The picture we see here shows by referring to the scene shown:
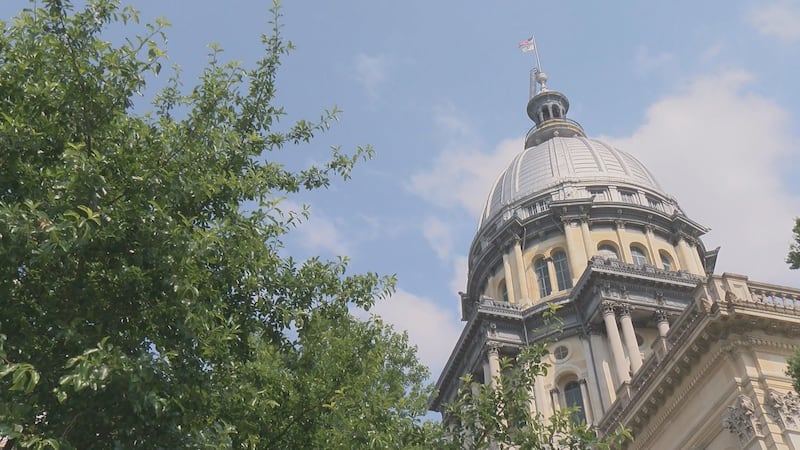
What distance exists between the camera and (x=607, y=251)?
167 ft

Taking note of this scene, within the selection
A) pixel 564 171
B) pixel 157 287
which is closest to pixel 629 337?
pixel 564 171

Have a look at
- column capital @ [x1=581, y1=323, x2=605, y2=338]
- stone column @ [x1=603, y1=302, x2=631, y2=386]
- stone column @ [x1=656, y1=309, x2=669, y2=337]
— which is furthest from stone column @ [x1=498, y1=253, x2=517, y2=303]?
stone column @ [x1=656, y1=309, x2=669, y2=337]

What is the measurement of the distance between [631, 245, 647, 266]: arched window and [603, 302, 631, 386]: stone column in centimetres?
608

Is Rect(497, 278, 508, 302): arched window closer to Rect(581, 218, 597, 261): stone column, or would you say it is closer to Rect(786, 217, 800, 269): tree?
Rect(581, 218, 597, 261): stone column

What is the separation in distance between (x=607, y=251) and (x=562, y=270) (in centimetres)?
302

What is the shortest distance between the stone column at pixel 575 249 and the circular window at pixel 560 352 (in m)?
4.48

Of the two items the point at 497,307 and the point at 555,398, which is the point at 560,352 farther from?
the point at 497,307

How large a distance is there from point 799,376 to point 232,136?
9.84 metres

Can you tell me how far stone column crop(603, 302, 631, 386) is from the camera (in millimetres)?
42406

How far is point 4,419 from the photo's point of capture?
8070mm

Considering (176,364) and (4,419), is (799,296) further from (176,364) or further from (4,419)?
(4,419)

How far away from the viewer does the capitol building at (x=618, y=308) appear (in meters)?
21.9

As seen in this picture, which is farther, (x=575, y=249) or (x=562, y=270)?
(x=562, y=270)

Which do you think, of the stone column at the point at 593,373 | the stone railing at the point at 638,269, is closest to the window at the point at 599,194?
the stone railing at the point at 638,269
